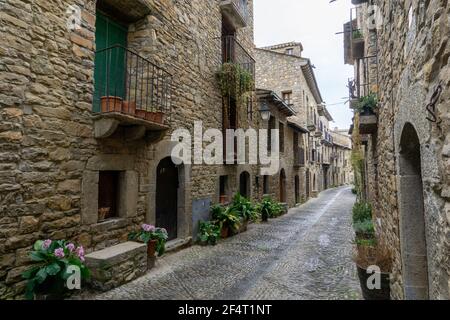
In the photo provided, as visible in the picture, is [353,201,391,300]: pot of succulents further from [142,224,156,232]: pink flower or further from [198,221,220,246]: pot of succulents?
[198,221,220,246]: pot of succulents

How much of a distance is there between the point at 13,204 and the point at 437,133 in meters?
4.08

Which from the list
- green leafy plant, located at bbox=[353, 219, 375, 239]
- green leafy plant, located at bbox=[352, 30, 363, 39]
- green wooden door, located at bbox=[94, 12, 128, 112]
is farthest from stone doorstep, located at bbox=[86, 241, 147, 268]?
green leafy plant, located at bbox=[352, 30, 363, 39]

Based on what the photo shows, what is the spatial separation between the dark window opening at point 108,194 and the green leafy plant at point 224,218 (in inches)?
124

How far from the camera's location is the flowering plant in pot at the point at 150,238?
4.94 m

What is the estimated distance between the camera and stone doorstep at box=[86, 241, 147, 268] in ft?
13.0

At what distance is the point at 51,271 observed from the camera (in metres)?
3.25

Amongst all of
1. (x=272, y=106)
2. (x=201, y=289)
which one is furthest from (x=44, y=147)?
(x=272, y=106)

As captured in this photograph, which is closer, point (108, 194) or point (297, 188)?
point (108, 194)

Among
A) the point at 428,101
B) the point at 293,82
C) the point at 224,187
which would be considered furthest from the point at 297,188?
the point at 428,101

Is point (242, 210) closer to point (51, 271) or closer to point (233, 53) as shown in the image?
point (233, 53)

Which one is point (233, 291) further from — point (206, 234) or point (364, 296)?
point (206, 234)

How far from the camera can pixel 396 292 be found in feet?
10.7

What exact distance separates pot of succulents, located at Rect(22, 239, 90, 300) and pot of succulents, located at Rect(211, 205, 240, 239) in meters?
4.33

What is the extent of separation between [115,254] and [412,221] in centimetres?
373
